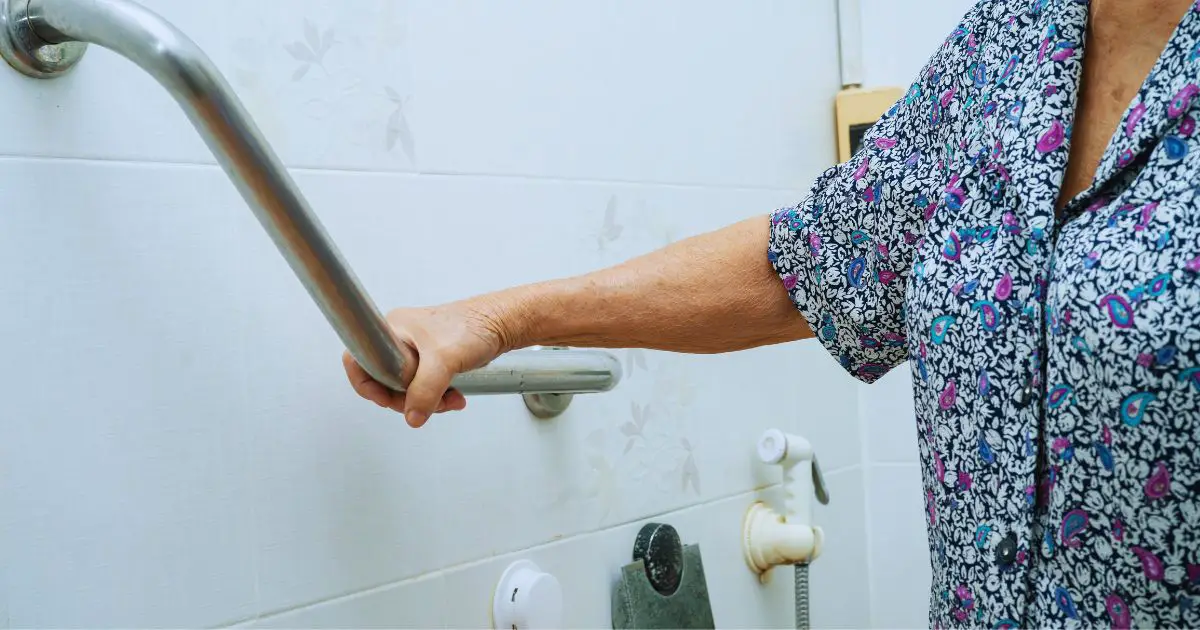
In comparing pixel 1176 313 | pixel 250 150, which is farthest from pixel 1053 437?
pixel 250 150

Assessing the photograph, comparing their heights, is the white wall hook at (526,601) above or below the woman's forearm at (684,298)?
below

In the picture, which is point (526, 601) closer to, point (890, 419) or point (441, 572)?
point (441, 572)

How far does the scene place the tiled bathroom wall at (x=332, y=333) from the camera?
0.72 metres

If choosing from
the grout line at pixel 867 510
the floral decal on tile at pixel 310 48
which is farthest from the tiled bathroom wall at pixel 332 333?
the grout line at pixel 867 510

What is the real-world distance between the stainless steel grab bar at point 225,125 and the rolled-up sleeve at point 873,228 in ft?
0.89

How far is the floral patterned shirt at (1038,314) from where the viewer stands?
0.60 metres

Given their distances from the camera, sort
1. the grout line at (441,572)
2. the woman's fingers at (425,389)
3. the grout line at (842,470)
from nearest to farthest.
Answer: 1. the woman's fingers at (425,389)
2. the grout line at (441,572)
3. the grout line at (842,470)

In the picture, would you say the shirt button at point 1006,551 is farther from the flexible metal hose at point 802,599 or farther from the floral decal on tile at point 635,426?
the flexible metal hose at point 802,599

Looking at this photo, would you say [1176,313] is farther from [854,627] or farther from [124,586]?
[854,627]

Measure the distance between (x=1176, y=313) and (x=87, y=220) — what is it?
661mm

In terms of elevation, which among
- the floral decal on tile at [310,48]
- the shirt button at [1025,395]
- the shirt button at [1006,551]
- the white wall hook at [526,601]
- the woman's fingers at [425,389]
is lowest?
the white wall hook at [526,601]

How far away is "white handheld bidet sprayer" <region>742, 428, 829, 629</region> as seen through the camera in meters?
1.30

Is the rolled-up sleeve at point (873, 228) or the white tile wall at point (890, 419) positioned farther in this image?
the white tile wall at point (890, 419)

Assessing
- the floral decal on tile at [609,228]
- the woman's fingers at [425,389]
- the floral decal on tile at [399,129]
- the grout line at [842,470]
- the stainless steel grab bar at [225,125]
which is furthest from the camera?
the grout line at [842,470]
